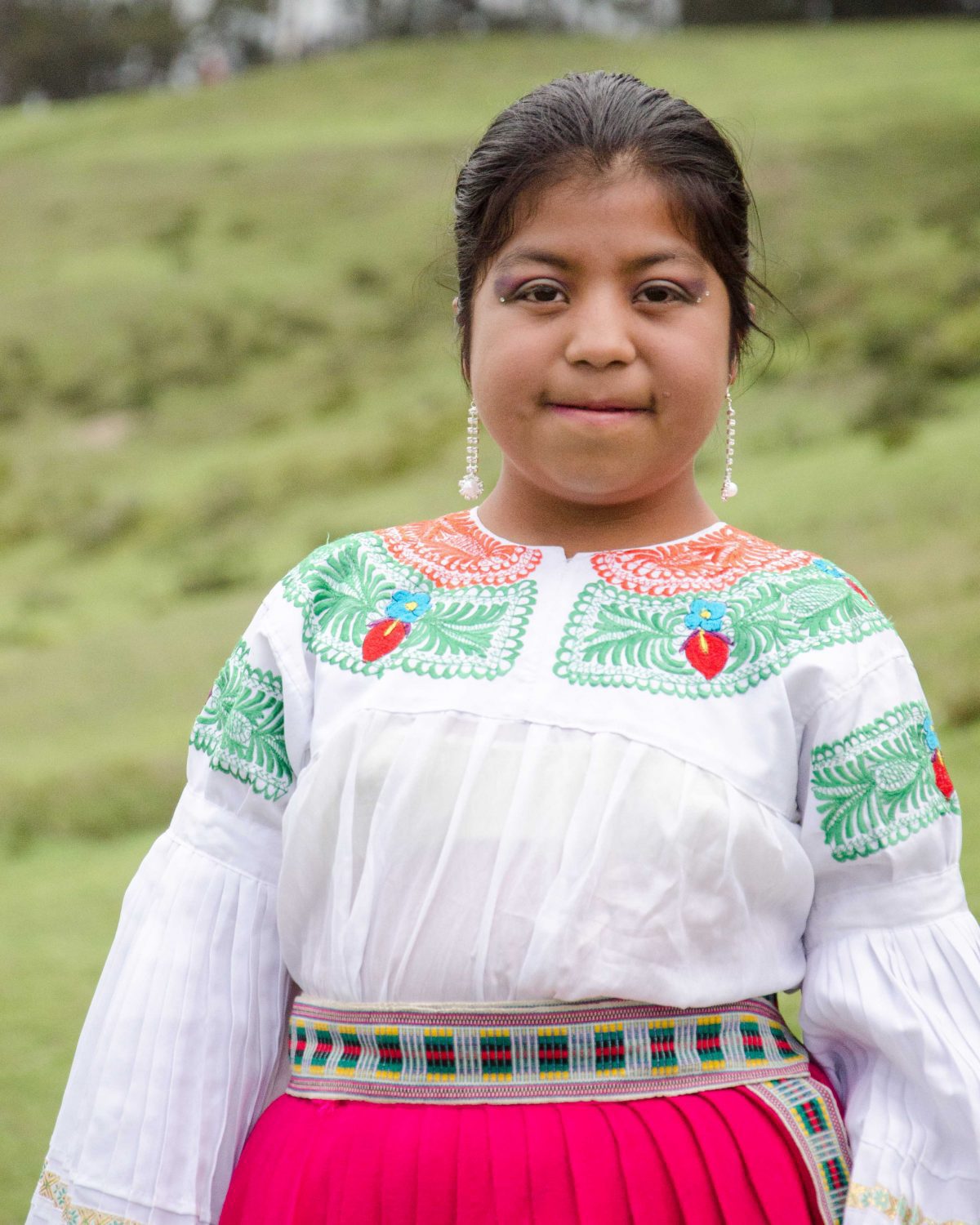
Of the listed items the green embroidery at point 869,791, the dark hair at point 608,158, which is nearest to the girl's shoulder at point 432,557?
the dark hair at point 608,158

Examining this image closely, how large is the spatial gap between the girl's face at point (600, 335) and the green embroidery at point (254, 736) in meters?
0.31

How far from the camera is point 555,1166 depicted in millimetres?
1169

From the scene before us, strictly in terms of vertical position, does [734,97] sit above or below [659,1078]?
below

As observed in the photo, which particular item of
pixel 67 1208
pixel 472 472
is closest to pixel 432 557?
pixel 472 472

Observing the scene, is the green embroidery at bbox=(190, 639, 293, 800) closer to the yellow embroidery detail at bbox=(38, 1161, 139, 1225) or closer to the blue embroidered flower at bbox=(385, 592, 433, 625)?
the blue embroidered flower at bbox=(385, 592, 433, 625)

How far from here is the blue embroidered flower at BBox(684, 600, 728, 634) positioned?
4.17 feet

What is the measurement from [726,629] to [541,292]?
1.06 feet

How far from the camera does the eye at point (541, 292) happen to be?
50.0 inches

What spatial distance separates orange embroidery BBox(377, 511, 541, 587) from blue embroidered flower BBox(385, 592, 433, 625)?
2cm

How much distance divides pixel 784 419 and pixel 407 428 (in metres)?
1.59

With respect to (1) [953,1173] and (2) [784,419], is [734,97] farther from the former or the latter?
(1) [953,1173]

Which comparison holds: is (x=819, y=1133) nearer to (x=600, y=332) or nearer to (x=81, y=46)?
(x=600, y=332)

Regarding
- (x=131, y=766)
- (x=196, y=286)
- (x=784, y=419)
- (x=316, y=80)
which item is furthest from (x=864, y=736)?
Result: (x=316, y=80)

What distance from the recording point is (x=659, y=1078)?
1210 mm
